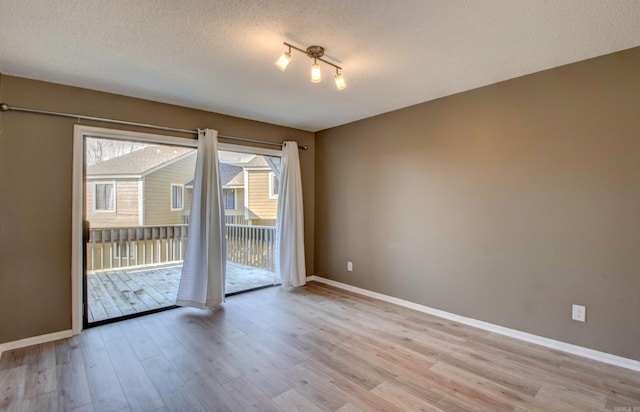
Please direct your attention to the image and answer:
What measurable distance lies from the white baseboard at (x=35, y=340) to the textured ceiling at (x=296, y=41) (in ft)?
7.79

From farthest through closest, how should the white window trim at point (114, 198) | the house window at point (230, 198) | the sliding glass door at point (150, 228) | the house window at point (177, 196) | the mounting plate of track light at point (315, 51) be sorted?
the house window at point (230, 198) < the house window at point (177, 196) < the white window trim at point (114, 198) < the sliding glass door at point (150, 228) < the mounting plate of track light at point (315, 51)

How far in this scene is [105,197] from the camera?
516 centimetres

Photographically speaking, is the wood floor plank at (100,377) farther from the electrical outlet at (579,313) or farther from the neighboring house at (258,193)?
the neighboring house at (258,193)

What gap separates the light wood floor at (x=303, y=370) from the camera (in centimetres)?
192

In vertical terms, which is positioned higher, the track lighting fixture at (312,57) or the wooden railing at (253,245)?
the track lighting fixture at (312,57)

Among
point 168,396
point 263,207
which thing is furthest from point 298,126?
point 168,396

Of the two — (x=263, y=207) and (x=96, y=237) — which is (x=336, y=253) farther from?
(x=96, y=237)

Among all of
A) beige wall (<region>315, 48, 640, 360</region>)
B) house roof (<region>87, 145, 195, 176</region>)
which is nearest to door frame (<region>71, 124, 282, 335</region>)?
house roof (<region>87, 145, 195, 176</region>)

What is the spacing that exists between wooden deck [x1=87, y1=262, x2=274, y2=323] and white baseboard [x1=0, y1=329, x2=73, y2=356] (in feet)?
1.10

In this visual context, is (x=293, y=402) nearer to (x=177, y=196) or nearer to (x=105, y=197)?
(x=105, y=197)

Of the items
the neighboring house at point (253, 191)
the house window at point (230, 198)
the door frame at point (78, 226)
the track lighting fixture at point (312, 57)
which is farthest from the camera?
the house window at point (230, 198)

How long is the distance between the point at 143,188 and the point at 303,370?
201 inches

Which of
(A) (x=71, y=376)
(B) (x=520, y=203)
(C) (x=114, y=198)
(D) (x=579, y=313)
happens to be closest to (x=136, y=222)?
(C) (x=114, y=198)

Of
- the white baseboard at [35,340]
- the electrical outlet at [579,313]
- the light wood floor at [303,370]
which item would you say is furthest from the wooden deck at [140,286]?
the electrical outlet at [579,313]
